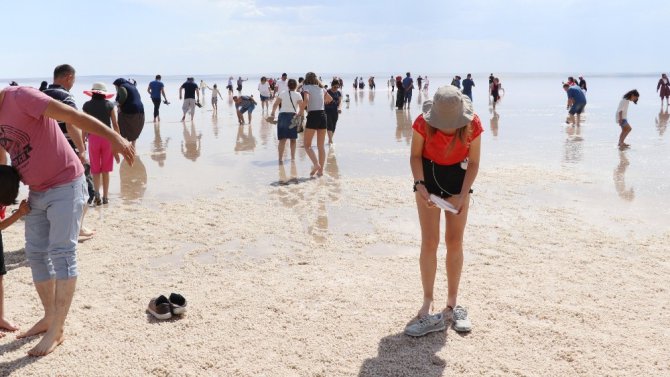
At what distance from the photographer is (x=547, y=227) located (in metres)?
6.59

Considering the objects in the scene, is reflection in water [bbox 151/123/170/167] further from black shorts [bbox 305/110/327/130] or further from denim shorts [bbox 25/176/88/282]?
denim shorts [bbox 25/176/88/282]

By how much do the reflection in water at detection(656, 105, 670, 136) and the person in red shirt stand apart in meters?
14.3

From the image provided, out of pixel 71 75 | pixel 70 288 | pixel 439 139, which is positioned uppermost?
pixel 71 75

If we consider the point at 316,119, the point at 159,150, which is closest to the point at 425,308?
the point at 316,119

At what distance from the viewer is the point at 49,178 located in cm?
360

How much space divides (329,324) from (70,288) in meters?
1.88

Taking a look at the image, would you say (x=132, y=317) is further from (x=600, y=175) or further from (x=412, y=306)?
(x=600, y=175)

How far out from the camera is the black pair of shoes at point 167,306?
4.25m

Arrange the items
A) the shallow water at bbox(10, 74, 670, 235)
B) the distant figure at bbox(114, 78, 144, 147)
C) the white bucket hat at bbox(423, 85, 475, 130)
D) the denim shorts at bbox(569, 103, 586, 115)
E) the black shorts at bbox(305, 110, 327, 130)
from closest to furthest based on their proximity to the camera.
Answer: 1. the white bucket hat at bbox(423, 85, 475, 130)
2. the shallow water at bbox(10, 74, 670, 235)
3. the distant figure at bbox(114, 78, 144, 147)
4. the black shorts at bbox(305, 110, 327, 130)
5. the denim shorts at bbox(569, 103, 586, 115)

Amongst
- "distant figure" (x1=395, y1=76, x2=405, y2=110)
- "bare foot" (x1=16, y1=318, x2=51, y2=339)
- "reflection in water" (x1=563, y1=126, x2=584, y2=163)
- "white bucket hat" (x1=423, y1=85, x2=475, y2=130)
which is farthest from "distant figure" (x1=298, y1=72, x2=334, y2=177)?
"distant figure" (x1=395, y1=76, x2=405, y2=110)

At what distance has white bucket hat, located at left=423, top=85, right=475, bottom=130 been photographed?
3.75 meters

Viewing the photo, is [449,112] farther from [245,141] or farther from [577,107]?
[577,107]

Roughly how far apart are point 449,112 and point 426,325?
158 centimetres

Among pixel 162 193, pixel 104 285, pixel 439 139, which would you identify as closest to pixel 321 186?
pixel 162 193
